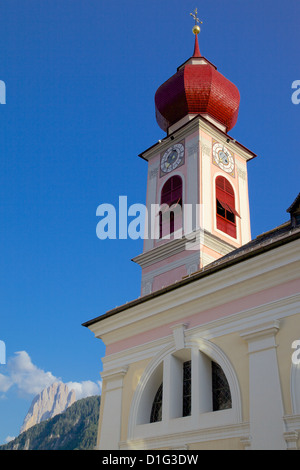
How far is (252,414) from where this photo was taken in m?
9.81

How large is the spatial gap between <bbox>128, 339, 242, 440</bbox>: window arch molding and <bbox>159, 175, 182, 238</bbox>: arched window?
414 inches

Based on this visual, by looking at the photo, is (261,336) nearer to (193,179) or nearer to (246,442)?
(246,442)

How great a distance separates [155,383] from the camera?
41.5 ft

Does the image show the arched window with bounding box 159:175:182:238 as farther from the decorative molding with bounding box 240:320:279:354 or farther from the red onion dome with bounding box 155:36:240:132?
the decorative molding with bounding box 240:320:279:354

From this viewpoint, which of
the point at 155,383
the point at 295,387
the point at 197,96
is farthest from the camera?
the point at 197,96

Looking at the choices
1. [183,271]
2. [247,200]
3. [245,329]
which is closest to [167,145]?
[247,200]

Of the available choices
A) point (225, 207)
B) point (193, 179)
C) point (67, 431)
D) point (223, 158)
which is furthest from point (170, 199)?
point (67, 431)

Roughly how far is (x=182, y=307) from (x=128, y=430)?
10.2 feet

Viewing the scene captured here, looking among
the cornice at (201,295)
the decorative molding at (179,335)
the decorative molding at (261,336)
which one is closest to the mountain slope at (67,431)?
the cornice at (201,295)

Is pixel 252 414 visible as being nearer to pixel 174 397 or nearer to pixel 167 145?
pixel 174 397

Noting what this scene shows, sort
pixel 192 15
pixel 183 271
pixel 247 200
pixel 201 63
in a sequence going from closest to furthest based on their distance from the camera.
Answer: pixel 183 271 < pixel 247 200 < pixel 201 63 < pixel 192 15

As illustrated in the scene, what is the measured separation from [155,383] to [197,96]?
16.8 meters

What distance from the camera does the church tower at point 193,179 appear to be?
21453 mm

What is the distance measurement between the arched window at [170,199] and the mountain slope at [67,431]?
84.7 metres
